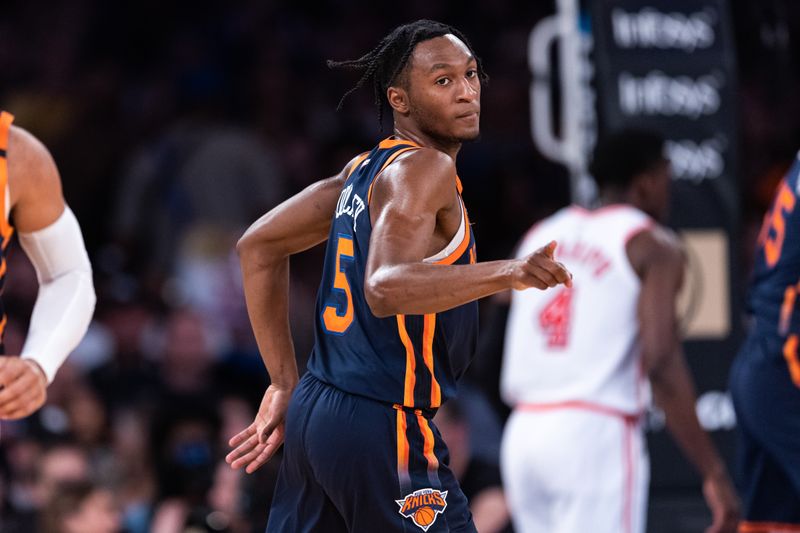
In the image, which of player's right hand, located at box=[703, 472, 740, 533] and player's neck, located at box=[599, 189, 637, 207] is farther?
player's neck, located at box=[599, 189, 637, 207]

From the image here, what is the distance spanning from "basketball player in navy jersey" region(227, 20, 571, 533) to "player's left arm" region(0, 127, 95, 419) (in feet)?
2.47

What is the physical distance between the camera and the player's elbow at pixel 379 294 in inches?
121

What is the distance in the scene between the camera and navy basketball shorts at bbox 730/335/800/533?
4887mm

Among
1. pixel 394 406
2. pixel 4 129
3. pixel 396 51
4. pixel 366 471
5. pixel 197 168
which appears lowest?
pixel 197 168

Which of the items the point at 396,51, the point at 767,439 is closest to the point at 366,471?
the point at 396,51

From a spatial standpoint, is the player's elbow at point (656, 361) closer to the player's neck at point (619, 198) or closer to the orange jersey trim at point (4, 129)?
the player's neck at point (619, 198)

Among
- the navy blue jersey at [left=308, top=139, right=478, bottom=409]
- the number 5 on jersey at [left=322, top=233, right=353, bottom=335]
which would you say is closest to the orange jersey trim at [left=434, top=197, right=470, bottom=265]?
the navy blue jersey at [left=308, top=139, right=478, bottom=409]

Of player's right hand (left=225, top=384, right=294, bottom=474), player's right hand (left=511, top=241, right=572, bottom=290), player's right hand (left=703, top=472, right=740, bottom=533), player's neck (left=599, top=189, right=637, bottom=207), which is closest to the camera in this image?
player's right hand (left=511, top=241, right=572, bottom=290)

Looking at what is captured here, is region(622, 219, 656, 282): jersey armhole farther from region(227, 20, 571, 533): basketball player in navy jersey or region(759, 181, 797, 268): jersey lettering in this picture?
region(227, 20, 571, 533): basketball player in navy jersey

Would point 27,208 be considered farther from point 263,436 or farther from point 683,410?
point 683,410

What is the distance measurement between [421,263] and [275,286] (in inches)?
36.5

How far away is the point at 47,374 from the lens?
3955mm

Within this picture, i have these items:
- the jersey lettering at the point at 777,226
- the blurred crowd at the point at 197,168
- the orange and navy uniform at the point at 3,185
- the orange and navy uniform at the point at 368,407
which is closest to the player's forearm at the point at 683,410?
the jersey lettering at the point at 777,226

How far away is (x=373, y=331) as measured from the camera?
3.42 m
